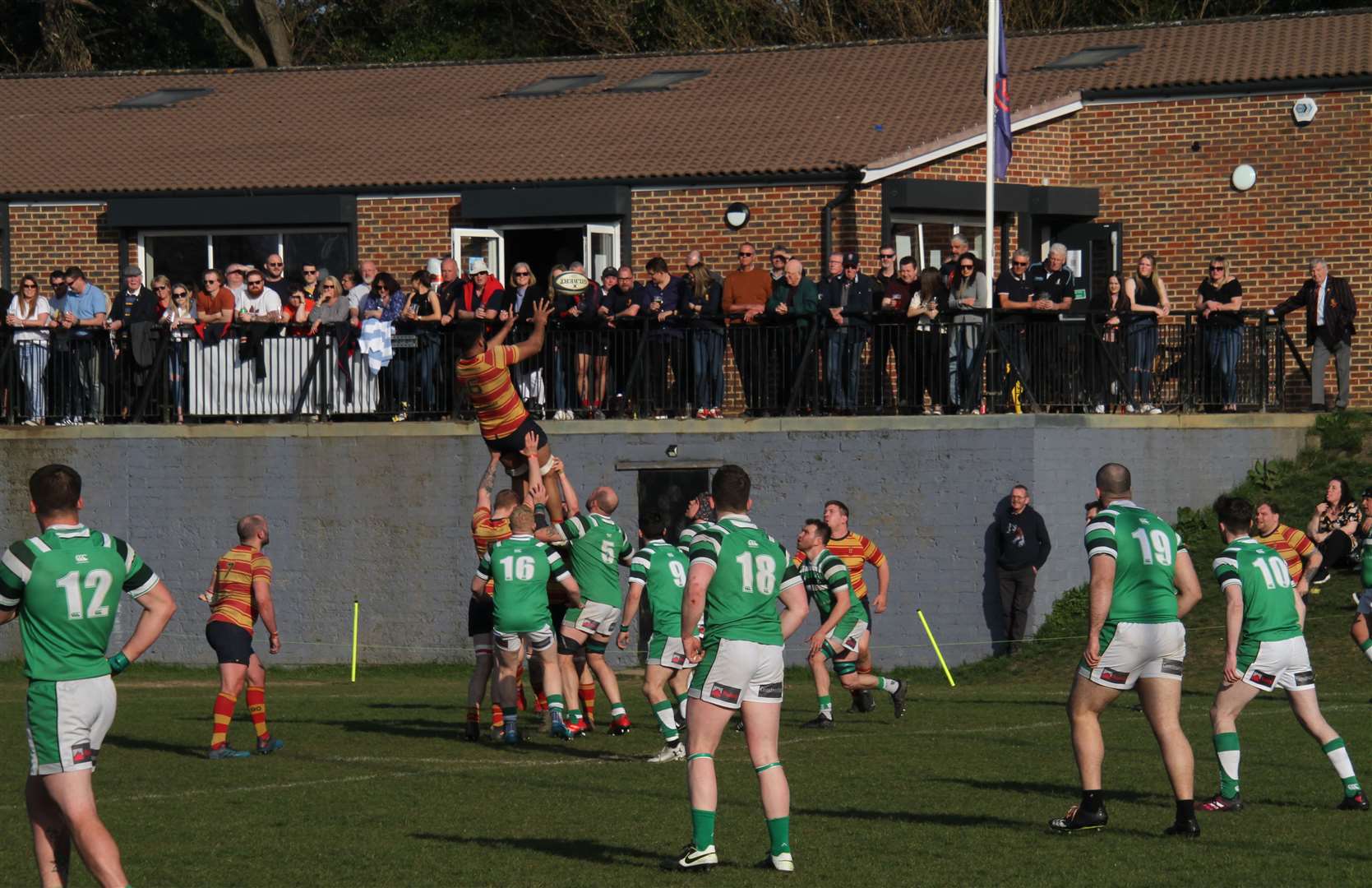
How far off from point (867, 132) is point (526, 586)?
12.4 metres

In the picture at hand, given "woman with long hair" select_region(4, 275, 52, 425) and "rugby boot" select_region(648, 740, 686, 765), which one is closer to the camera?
"rugby boot" select_region(648, 740, 686, 765)

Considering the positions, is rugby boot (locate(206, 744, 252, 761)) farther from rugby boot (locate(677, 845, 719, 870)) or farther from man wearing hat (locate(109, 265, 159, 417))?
man wearing hat (locate(109, 265, 159, 417))

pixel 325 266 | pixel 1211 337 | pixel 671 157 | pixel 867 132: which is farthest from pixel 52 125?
pixel 1211 337

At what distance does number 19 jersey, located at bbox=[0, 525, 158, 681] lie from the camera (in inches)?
349

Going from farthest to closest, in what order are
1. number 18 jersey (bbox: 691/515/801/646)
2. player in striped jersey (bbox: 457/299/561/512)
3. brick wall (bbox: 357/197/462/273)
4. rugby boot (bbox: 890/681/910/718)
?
1. brick wall (bbox: 357/197/462/273)
2. rugby boot (bbox: 890/681/910/718)
3. player in striped jersey (bbox: 457/299/561/512)
4. number 18 jersey (bbox: 691/515/801/646)

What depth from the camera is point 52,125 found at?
3069 cm

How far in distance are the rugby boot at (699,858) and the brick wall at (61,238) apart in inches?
776

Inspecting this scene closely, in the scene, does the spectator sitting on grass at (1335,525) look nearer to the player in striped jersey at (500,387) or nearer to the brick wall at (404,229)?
the player in striped jersey at (500,387)

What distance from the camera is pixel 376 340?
23.4 metres

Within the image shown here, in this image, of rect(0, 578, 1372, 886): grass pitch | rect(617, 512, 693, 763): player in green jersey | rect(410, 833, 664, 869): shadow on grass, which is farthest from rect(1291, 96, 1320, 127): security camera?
rect(410, 833, 664, 869): shadow on grass

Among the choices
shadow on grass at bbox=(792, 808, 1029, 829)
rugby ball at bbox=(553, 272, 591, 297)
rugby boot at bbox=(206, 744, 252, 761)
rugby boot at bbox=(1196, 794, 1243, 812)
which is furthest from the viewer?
rugby ball at bbox=(553, 272, 591, 297)

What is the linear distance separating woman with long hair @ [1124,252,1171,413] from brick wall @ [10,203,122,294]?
44.7 ft

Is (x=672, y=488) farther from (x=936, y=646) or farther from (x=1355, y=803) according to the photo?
(x=1355, y=803)

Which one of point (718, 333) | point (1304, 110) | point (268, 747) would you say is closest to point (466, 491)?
point (718, 333)
